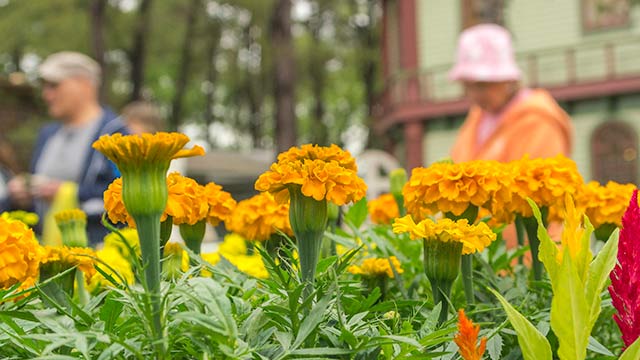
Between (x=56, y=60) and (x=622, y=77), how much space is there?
12.4 meters

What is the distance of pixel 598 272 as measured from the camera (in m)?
0.83

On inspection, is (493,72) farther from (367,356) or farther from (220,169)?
(220,169)

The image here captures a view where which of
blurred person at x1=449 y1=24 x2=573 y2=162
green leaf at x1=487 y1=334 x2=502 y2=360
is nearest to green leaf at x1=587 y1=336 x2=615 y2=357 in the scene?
green leaf at x1=487 y1=334 x2=502 y2=360

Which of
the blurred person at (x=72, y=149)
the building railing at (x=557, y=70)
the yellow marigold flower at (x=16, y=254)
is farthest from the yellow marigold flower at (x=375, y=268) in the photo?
the building railing at (x=557, y=70)

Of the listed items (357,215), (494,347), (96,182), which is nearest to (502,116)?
(96,182)

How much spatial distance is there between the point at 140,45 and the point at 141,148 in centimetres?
2208

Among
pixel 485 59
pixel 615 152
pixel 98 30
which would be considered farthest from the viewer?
pixel 98 30

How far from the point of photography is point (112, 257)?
66.6 inches

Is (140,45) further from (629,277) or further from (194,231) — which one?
A: (629,277)

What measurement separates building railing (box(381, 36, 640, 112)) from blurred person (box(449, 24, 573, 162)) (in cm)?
1174

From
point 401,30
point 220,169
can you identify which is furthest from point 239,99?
point 401,30

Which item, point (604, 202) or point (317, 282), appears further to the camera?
point (604, 202)

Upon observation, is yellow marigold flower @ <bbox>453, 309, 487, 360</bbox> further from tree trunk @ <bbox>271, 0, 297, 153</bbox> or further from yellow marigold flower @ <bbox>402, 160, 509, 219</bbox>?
tree trunk @ <bbox>271, 0, 297, 153</bbox>

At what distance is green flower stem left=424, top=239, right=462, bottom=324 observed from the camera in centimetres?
99
